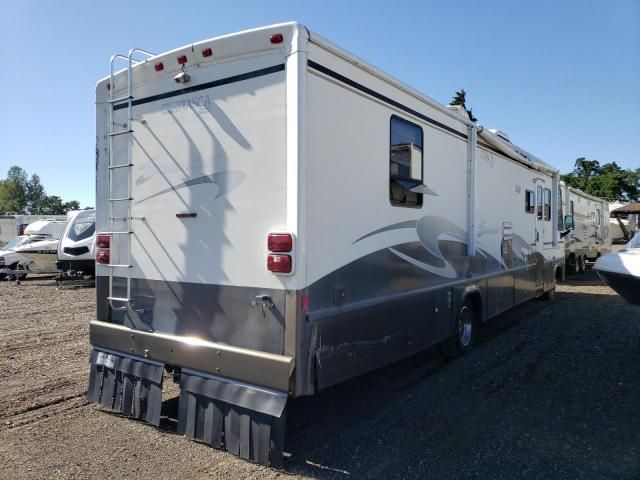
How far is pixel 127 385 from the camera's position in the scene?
400 centimetres

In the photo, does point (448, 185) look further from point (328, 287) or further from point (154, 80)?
point (154, 80)

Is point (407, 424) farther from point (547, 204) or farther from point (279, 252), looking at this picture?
point (547, 204)

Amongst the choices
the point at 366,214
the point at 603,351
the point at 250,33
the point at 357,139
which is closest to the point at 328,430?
the point at 366,214

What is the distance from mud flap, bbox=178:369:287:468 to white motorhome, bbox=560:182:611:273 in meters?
11.7

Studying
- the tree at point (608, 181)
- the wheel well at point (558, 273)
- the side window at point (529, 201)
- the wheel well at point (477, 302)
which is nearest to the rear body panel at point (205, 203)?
the wheel well at point (477, 302)

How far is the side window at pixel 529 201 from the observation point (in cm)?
807

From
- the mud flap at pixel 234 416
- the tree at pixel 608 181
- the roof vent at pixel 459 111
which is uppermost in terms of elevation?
the tree at pixel 608 181

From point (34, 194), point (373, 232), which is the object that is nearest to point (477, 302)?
point (373, 232)

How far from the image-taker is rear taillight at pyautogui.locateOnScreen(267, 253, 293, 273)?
3.15 m

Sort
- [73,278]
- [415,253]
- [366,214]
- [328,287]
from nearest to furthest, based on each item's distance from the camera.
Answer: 1. [328,287]
2. [366,214]
3. [415,253]
4. [73,278]

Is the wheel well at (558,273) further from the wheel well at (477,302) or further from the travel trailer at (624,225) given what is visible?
the travel trailer at (624,225)

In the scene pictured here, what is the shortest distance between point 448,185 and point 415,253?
1.12m

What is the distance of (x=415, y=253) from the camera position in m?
4.61

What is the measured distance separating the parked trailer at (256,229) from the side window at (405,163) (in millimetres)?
20
